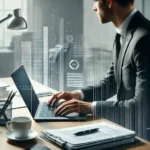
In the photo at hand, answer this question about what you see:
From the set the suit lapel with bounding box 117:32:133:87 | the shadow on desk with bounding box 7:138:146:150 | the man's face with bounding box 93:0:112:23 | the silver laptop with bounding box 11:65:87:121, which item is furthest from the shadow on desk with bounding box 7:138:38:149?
the man's face with bounding box 93:0:112:23

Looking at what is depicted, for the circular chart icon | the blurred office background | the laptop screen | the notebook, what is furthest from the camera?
the circular chart icon

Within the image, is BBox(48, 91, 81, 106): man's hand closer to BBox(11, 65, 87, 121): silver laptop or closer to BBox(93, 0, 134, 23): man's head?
BBox(11, 65, 87, 121): silver laptop

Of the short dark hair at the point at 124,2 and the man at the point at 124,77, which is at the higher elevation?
the short dark hair at the point at 124,2

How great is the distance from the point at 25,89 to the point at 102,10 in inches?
19.8

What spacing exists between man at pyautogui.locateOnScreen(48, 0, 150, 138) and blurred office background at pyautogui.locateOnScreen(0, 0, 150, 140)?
7 centimetres

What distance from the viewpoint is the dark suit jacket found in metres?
1.07

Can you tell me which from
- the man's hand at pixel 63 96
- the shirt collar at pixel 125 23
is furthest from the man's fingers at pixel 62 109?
the shirt collar at pixel 125 23

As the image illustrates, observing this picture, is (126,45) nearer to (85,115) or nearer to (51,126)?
(85,115)

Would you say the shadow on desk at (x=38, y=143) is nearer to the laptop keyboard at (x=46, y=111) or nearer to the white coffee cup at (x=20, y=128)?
the white coffee cup at (x=20, y=128)

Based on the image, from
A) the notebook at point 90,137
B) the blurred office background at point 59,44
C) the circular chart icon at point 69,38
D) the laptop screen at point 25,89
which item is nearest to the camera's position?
the notebook at point 90,137

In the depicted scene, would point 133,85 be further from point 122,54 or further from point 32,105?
point 32,105

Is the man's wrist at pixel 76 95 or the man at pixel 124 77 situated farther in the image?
the man's wrist at pixel 76 95

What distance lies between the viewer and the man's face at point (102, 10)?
1.26m

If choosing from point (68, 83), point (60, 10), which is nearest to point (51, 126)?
point (68, 83)
